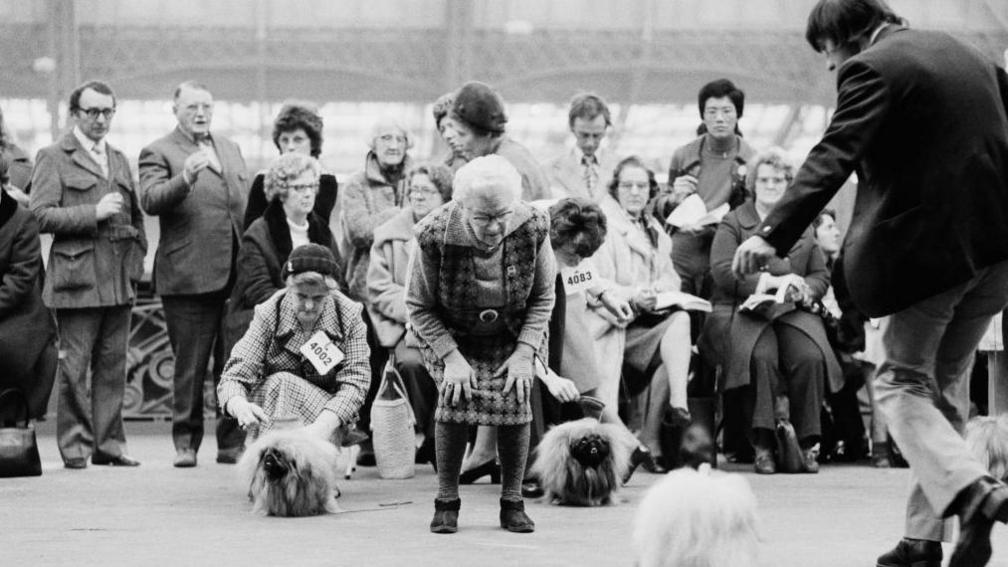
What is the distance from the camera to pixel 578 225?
7.86 m

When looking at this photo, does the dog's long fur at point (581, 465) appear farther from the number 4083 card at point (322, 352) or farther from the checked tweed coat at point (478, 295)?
the number 4083 card at point (322, 352)

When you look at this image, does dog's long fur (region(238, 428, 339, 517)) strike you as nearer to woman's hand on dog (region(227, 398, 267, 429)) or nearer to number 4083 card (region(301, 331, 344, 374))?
woman's hand on dog (region(227, 398, 267, 429))

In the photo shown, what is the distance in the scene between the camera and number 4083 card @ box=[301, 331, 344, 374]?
289 inches

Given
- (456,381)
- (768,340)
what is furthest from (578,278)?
(456,381)

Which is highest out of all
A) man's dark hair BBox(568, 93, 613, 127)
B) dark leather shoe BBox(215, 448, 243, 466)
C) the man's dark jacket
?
man's dark hair BBox(568, 93, 613, 127)

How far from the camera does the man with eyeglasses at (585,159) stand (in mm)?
9227

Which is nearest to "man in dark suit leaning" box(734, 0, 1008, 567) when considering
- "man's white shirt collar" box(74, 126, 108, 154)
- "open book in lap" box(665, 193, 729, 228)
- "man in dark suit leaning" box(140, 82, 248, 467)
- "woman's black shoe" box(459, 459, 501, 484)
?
"woman's black shoe" box(459, 459, 501, 484)

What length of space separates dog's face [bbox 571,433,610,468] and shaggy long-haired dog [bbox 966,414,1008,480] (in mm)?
1461

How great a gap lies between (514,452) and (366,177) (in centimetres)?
338

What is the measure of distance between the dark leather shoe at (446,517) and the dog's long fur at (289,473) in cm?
69

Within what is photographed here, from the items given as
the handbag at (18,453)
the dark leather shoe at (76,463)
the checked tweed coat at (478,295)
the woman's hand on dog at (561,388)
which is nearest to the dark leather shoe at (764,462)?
the woman's hand on dog at (561,388)

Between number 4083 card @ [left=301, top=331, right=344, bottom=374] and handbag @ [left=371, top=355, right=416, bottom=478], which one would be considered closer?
number 4083 card @ [left=301, top=331, right=344, bottom=374]

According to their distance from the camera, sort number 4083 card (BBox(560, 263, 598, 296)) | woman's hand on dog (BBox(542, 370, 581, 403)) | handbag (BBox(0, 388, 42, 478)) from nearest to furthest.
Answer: woman's hand on dog (BBox(542, 370, 581, 403)), number 4083 card (BBox(560, 263, 598, 296)), handbag (BBox(0, 388, 42, 478))

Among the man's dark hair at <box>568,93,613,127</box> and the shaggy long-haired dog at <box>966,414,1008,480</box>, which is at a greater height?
the man's dark hair at <box>568,93,613,127</box>
